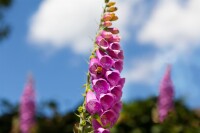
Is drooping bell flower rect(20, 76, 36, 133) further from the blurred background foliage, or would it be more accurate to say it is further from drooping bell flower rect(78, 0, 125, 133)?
drooping bell flower rect(78, 0, 125, 133)

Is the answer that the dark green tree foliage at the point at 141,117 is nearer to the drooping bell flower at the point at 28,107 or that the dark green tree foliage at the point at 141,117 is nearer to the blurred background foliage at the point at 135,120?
the blurred background foliage at the point at 135,120

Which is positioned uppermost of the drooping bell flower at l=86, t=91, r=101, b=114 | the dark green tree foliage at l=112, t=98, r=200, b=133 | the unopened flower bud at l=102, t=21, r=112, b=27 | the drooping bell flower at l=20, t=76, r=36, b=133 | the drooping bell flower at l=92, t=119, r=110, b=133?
the drooping bell flower at l=20, t=76, r=36, b=133

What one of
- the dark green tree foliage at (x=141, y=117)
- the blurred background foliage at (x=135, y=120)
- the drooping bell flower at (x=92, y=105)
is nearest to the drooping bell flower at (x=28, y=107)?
the blurred background foliage at (x=135, y=120)

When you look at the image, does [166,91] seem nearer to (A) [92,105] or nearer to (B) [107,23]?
(B) [107,23]

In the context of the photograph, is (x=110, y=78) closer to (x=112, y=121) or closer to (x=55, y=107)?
(x=112, y=121)

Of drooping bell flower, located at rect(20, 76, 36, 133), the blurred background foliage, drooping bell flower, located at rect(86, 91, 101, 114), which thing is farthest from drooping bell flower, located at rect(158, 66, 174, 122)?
drooping bell flower, located at rect(86, 91, 101, 114)

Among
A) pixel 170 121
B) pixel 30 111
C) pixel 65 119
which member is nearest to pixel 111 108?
pixel 170 121
